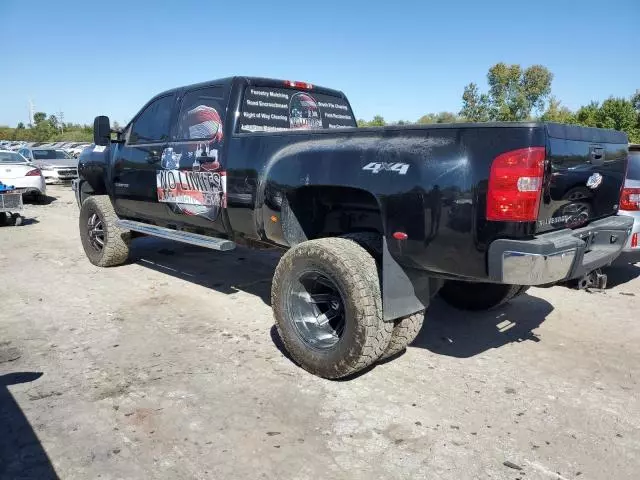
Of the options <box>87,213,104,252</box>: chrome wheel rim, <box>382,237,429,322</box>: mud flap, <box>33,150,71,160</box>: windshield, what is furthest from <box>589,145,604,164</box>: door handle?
<box>33,150,71,160</box>: windshield

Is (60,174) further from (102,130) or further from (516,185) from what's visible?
(516,185)

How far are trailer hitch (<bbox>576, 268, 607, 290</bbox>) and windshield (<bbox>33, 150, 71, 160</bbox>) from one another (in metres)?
18.9

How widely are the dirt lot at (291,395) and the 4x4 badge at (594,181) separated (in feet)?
4.25

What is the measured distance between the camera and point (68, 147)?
3102 cm

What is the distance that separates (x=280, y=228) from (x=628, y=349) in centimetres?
284

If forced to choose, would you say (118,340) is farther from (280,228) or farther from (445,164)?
(445,164)

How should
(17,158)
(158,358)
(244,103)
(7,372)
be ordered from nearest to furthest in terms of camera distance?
(7,372), (158,358), (244,103), (17,158)

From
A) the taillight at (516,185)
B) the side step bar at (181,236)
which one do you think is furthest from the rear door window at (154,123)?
the taillight at (516,185)

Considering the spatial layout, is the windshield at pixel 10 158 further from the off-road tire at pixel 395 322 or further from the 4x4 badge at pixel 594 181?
the 4x4 badge at pixel 594 181

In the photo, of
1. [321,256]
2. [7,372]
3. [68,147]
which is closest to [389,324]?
[321,256]

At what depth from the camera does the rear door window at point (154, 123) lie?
208 inches

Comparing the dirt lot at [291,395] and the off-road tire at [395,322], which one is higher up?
the off-road tire at [395,322]

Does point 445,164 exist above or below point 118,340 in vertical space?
above

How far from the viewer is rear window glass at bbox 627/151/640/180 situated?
5.08 m
